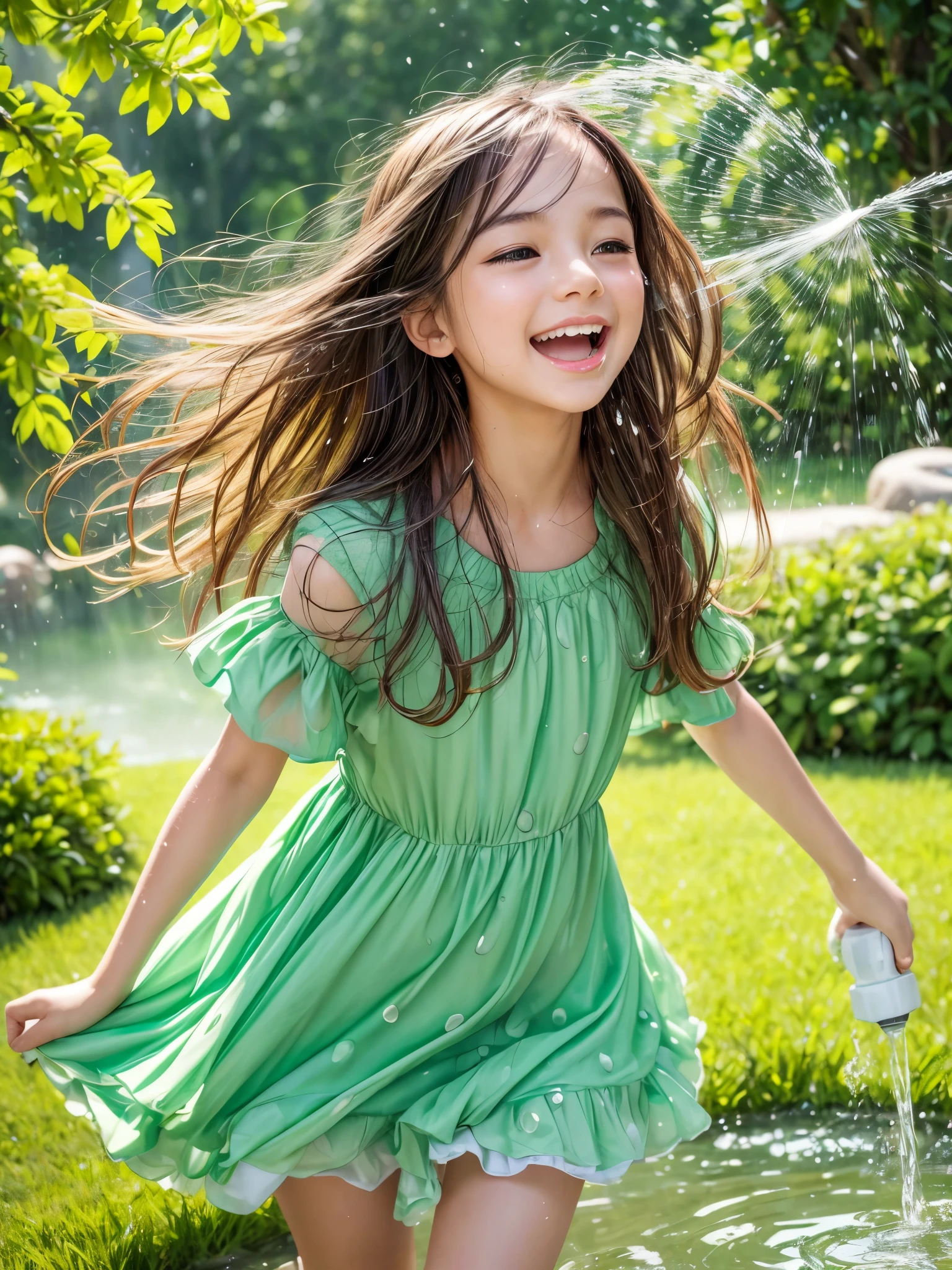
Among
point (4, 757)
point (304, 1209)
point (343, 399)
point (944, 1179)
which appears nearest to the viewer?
point (304, 1209)

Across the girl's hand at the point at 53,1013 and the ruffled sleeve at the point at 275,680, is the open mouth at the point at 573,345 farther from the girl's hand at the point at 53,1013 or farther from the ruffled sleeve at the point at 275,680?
the girl's hand at the point at 53,1013

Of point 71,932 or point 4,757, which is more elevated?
point 4,757

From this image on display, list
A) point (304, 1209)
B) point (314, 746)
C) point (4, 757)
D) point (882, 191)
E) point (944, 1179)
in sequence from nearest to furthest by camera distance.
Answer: point (314, 746) < point (304, 1209) < point (944, 1179) < point (4, 757) < point (882, 191)

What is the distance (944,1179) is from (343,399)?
163 centimetres

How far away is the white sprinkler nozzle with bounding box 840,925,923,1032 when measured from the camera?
6.73 ft

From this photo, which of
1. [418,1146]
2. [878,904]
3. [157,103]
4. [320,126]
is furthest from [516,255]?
[320,126]

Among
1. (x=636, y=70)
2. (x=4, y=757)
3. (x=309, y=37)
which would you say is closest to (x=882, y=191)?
(x=636, y=70)

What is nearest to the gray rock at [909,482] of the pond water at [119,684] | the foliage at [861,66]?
the foliage at [861,66]

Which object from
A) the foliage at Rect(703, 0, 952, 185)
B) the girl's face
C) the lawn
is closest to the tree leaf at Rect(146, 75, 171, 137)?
the girl's face

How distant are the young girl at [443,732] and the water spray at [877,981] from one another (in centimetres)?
4

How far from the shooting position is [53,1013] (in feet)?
5.99

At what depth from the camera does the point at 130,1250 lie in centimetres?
234

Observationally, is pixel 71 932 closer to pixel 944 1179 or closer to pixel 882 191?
pixel 944 1179

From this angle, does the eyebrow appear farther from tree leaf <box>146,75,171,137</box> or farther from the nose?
tree leaf <box>146,75,171,137</box>
